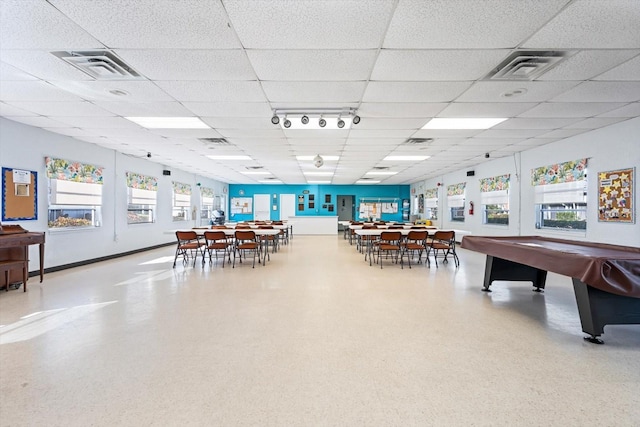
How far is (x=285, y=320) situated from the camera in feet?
10.7

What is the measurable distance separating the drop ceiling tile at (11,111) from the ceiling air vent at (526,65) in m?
6.41

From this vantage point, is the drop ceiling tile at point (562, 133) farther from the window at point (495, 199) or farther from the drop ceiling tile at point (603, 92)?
the window at point (495, 199)

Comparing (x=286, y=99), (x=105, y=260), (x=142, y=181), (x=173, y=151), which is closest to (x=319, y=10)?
(x=286, y=99)

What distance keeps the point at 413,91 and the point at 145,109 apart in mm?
3797

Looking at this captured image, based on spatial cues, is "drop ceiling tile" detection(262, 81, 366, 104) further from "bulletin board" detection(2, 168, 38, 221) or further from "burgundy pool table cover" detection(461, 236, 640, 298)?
"bulletin board" detection(2, 168, 38, 221)

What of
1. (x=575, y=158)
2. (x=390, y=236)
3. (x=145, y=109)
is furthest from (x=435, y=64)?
(x=575, y=158)

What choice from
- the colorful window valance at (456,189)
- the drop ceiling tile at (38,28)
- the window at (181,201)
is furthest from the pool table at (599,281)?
the window at (181,201)

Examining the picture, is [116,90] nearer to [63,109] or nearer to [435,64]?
[63,109]

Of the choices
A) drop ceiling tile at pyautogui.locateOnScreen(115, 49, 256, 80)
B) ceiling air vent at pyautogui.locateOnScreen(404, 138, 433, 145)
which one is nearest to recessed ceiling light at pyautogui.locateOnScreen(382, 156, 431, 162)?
ceiling air vent at pyautogui.locateOnScreen(404, 138, 433, 145)

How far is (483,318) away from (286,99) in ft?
11.7

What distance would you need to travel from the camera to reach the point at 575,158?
5902mm

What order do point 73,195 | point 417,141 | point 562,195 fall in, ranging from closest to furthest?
point 562,195
point 73,195
point 417,141

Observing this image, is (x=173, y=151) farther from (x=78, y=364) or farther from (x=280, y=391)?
(x=280, y=391)

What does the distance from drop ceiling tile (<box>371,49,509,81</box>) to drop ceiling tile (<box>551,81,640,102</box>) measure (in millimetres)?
1406
